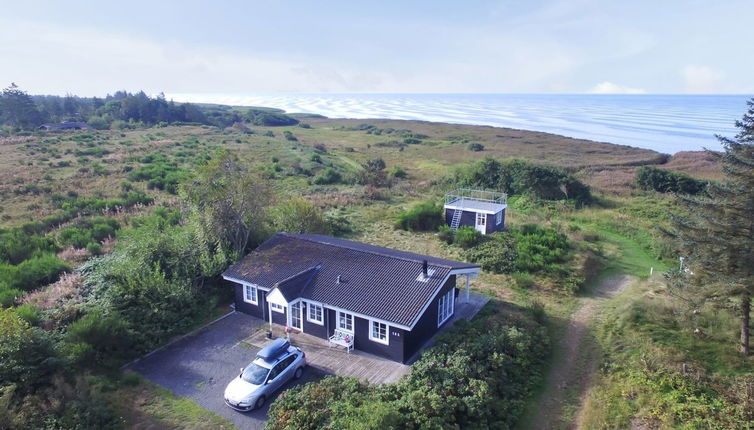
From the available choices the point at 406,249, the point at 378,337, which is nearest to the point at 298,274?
the point at 378,337

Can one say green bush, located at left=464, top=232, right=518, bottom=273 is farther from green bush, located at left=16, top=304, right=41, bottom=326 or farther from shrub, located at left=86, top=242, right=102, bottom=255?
shrub, located at left=86, top=242, right=102, bottom=255

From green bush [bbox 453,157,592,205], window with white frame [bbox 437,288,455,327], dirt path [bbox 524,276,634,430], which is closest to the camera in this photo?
dirt path [bbox 524,276,634,430]

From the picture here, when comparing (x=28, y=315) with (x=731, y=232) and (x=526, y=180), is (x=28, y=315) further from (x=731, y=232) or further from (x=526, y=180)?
(x=526, y=180)

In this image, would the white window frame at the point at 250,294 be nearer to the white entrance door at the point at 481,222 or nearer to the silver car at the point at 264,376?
the silver car at the point at 264,376

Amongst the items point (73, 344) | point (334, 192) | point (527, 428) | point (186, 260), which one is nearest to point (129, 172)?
point (334, 192)

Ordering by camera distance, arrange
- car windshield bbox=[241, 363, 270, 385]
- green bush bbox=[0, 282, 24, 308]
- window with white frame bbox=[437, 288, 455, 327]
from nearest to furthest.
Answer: car windshield bbox=[241, 363, 270, 385], window with white frame bbox=[437, 288, 455, 327], green bush bbox=[0, 282, 24, 308]

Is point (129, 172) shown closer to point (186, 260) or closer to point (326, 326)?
point (186, 260)

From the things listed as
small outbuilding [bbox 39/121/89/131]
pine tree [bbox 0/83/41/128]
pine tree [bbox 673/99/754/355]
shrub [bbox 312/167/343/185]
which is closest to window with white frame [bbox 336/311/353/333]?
pine tree [bbox 673/99/754/355]

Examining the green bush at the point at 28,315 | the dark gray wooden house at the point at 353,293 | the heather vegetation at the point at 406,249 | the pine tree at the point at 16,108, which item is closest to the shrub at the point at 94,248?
the heather vegetation at the point at 406,249
